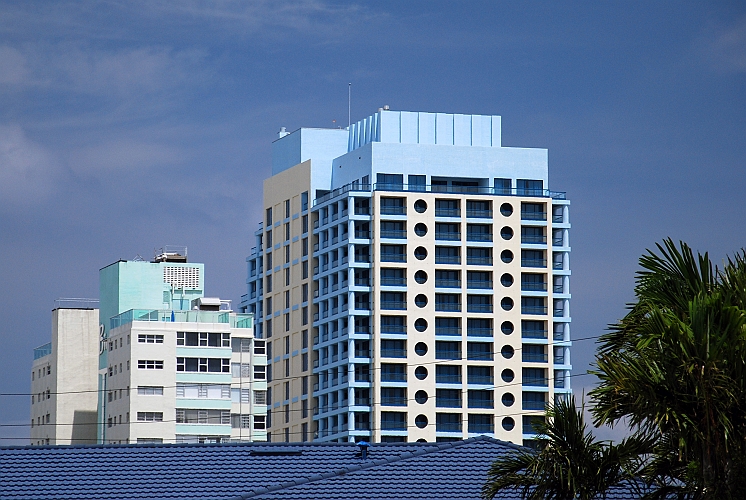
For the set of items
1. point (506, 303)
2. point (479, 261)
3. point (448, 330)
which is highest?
point (479, 261)

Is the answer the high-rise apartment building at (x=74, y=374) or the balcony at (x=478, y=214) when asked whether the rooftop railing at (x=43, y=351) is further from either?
the balcony at (x=478, y=214)

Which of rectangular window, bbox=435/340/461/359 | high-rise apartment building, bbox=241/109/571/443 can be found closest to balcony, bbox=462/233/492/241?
high-rise apartment building, bbox=241/109/571/443

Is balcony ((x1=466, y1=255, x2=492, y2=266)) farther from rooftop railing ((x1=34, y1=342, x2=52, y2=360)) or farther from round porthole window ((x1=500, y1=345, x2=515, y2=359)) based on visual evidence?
rooftop railing ((x1=34, y1=342, x2=52, y2=360))

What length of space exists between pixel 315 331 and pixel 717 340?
13172cm

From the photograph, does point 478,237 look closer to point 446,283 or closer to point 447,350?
point 446,283

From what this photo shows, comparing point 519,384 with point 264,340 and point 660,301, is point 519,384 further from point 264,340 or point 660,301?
point 660,301

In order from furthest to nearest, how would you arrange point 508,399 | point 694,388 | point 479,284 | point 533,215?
point 533,215 → point 479,284 → point 508,399 → point 694,388

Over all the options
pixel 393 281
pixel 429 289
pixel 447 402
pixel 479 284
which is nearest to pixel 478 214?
pixel 479 284

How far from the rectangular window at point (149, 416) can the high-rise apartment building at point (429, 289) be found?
55.7 ft

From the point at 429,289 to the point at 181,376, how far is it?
966 inches

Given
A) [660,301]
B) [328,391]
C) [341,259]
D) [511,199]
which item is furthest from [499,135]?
[660,301]

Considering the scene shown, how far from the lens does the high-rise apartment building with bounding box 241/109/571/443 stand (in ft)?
486

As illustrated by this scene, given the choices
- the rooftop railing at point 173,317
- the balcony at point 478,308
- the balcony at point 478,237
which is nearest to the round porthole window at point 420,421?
the balcony at point 478,308

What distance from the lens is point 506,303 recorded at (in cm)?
15250
